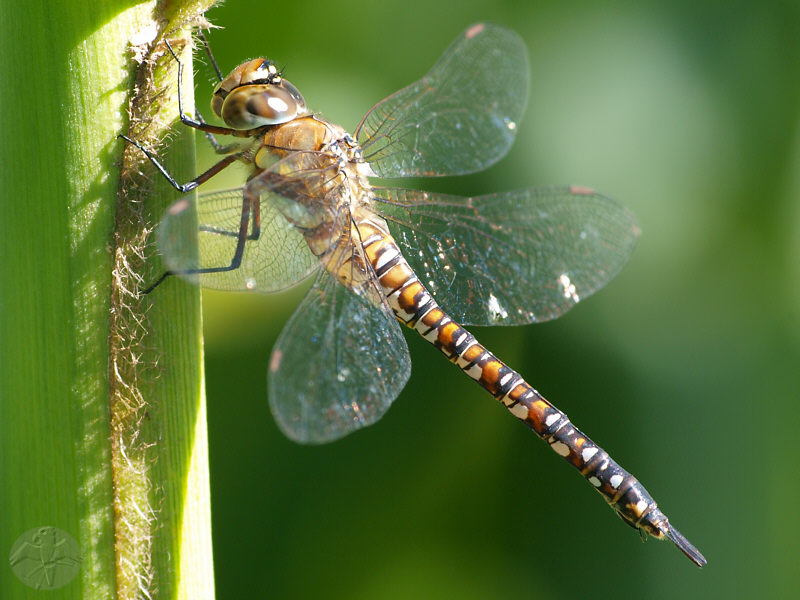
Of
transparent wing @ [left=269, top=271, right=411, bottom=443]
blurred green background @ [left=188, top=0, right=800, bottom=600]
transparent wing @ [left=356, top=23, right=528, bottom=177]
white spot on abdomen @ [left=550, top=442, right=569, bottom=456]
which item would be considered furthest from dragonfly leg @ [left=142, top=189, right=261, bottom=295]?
white spot on abdomen @ [left=550, top=442, right=569, bottom=456]

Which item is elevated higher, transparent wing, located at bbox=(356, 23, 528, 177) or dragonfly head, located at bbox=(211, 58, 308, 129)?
dragonfly head, located at bbox=(211, 58, 308, 129)

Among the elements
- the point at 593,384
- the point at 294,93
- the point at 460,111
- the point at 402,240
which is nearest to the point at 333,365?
the point at 402,240

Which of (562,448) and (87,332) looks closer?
(87,332)

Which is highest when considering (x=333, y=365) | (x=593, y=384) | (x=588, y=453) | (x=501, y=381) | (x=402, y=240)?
(x=402, y=240)

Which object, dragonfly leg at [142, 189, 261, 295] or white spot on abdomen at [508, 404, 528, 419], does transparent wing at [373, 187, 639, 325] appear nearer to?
white spot on abdomen at [508, 404, 528, 419]

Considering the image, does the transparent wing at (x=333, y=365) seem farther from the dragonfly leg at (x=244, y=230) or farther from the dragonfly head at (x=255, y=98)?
the dragonfly head at (x=255, y=98)

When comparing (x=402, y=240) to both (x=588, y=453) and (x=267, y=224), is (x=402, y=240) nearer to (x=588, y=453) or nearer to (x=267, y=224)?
(x=267, y=224)

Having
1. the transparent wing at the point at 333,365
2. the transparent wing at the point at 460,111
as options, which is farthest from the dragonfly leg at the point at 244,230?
the transparent wing at the point at 460,111
